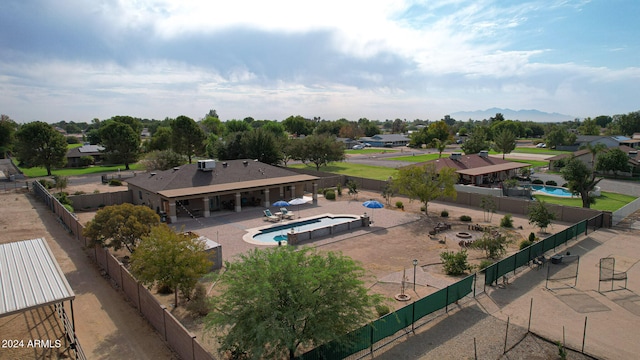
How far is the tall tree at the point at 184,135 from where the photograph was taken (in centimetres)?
7475

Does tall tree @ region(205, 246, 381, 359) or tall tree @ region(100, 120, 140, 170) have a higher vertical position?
tall tree @ region(100, 120, 140, 170)

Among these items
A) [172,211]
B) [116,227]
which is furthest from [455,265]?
[172,211]

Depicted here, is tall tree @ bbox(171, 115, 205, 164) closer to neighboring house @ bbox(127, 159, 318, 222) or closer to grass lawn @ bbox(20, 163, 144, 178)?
grass lawn @ bbox(20, 163, 144, 178)

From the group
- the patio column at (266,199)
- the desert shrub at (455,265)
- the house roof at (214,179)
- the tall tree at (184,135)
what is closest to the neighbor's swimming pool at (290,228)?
the patio column at (266,199)

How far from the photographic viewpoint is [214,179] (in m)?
39.7

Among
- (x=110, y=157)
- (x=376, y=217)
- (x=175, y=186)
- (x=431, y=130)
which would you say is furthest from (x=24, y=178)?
(x=431, y=130)

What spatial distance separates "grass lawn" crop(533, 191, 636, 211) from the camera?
40406 millimetres

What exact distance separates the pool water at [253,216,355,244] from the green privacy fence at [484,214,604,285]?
15.4m

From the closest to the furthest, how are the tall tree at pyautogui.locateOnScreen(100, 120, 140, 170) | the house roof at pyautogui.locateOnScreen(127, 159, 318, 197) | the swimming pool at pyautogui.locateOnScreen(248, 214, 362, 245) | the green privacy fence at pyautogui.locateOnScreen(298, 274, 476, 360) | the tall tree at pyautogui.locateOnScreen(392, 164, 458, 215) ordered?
1. the green privacy fence at pyautogui.locateOnScreen(298, 274, 476, 360)
2. the swimming pool at pyautogui.locateOnScreen(248, 214, 362, 245)
3. the tall tree at pyautogui.locateOnScreen(392, 164, 458, 215)
4. the house roof at pyautogui.locateOnScreen(127, 159, 318, 197)
5. the tall tree at pyautogui.locateOnScreen(100, 120, 140, 170)

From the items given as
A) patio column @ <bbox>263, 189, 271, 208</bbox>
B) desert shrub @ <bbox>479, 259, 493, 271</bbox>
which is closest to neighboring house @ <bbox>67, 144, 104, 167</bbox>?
patio column @ <bbox>263, 189, 271, 208</bbox>

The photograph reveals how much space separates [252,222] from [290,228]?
3.57 m

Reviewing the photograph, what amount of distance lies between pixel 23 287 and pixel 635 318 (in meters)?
24.7

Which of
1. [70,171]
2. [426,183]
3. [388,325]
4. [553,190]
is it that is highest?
[426,183]

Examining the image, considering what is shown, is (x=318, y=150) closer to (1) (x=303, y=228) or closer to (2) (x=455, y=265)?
(1) (x=303, y=228)
